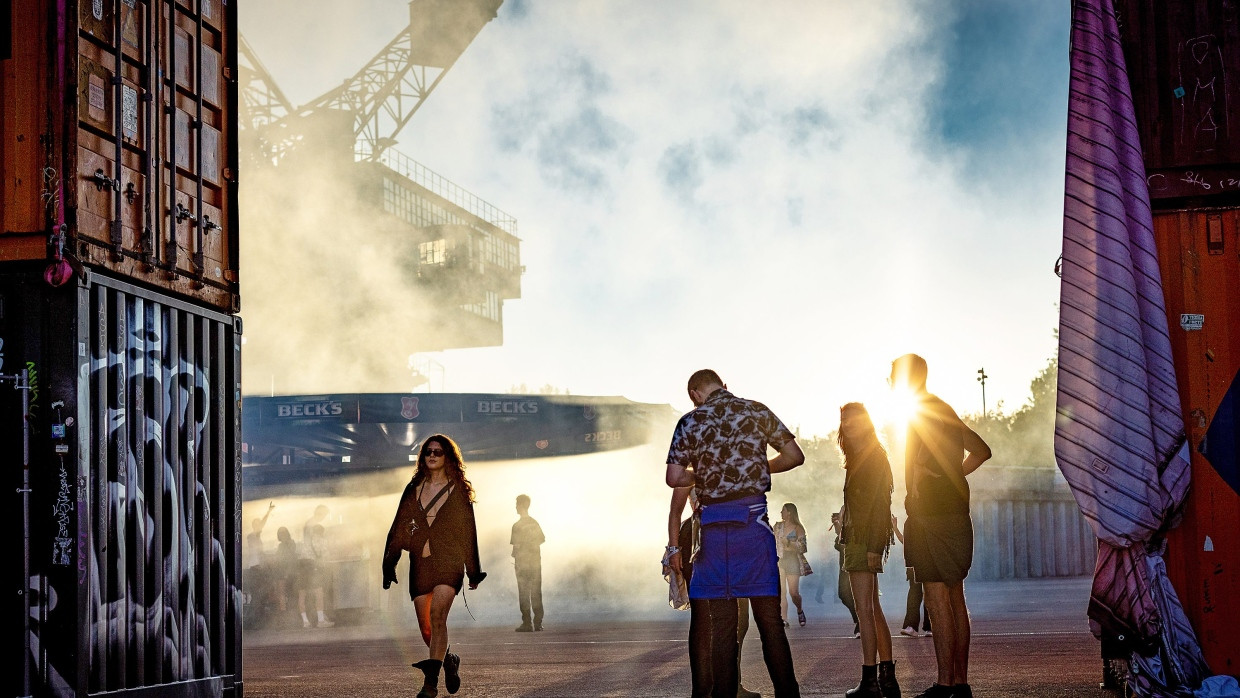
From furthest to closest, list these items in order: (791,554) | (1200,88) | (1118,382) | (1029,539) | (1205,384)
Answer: (1029,539) → (791,554) → (1200,88) → (1205,384) → (1118,382)

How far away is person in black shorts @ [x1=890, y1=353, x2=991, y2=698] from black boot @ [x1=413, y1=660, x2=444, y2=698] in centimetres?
298

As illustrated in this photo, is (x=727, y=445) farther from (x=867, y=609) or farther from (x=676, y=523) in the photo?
(x=867, y=609)

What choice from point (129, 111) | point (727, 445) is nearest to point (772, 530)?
point (727, 445)

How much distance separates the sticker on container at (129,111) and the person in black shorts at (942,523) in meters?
4.71

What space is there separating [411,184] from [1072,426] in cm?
3418

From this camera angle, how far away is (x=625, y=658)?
11180 mm

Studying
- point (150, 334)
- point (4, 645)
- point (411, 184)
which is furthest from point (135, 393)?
point (411, 184)

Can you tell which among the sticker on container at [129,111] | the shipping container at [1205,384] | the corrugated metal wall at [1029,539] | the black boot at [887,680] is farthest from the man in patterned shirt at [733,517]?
the corrugated metal wall at [1029,539]

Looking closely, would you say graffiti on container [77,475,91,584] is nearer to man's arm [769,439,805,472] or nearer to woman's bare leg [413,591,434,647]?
woman's bare leg [413,591,434,647]

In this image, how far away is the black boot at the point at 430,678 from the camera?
784cm

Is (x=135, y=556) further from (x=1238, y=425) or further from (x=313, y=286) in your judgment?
(x=313, y=286)

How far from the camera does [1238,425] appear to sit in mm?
6723

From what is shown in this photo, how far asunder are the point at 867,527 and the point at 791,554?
30.4ft

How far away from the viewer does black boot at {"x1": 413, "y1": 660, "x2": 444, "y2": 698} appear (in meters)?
7.84
